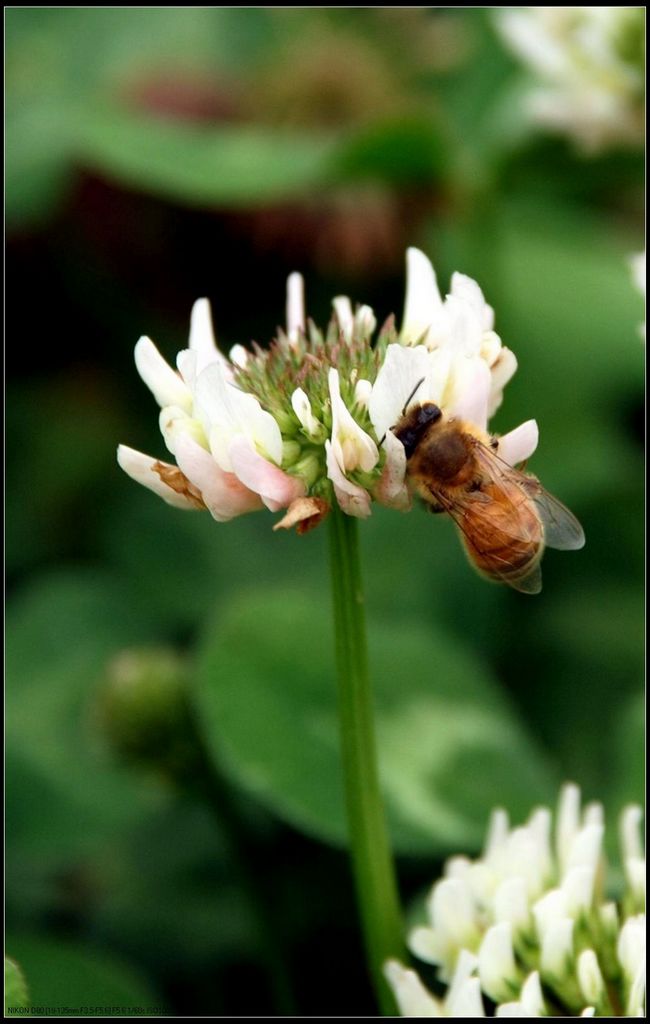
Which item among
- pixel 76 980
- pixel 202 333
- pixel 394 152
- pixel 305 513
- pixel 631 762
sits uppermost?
pixel 394 152

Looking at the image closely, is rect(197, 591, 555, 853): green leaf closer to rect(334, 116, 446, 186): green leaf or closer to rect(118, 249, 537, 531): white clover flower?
rect(118, 249, 537, 531): white clover flower

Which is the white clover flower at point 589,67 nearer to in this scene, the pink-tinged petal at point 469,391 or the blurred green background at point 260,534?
the blurred green background at point 260,534

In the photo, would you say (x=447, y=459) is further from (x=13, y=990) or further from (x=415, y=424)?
(x=13, y=990)

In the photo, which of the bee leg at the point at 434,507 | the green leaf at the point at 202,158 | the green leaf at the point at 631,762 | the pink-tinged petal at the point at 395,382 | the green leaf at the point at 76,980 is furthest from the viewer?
the green leaf at the point at 202,158

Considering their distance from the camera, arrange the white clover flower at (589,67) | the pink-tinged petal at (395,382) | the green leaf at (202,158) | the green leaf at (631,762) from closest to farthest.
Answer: the pink-tinged petal at (395,382), the green leaf at (631,762), the white clover flower at (589,67), the green leaf at (202,158)

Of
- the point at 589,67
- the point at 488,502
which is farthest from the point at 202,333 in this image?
the point at 589,67

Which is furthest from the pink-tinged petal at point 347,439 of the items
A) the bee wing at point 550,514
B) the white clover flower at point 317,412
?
the bee wing at point 550,514
